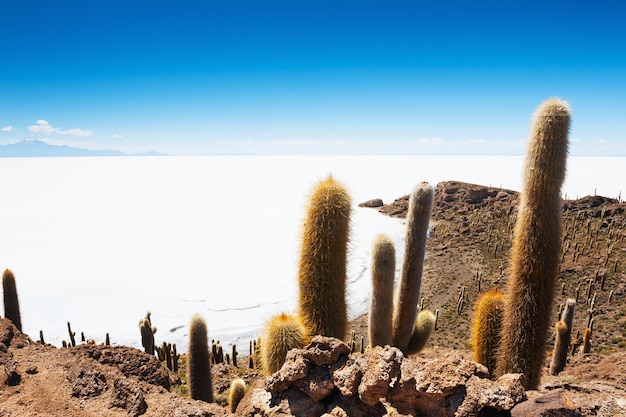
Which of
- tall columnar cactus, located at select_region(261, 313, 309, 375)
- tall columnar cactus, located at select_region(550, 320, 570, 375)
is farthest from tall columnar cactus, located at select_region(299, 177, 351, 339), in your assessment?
tall columnar cactus, located at select_region(550, 320, 570, 375)

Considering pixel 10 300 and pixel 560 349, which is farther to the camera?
pixel 10 300

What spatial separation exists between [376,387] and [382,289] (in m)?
3.12

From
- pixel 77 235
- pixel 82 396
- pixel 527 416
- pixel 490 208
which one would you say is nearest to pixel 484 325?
pixel 527 416

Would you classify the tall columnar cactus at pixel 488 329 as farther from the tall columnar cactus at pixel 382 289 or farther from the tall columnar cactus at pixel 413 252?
the tall columnar cactus at pixel 382 289

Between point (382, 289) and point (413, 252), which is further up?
point (413, 252)

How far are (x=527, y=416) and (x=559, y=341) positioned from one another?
9543 mm

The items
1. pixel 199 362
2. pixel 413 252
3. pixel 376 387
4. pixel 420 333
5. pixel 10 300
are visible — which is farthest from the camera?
pixel 10 300

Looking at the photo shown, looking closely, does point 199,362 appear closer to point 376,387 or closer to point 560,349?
point 376,387

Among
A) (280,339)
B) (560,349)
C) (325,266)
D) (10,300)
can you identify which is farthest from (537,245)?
(10,300)

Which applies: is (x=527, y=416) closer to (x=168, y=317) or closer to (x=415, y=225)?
(x=415, y=225)

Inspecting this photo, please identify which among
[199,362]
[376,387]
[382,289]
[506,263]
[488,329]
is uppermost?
[376,387]

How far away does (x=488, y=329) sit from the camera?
574cm

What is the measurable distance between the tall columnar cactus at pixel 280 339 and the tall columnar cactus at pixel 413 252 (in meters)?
2.18

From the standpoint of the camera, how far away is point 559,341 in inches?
416
